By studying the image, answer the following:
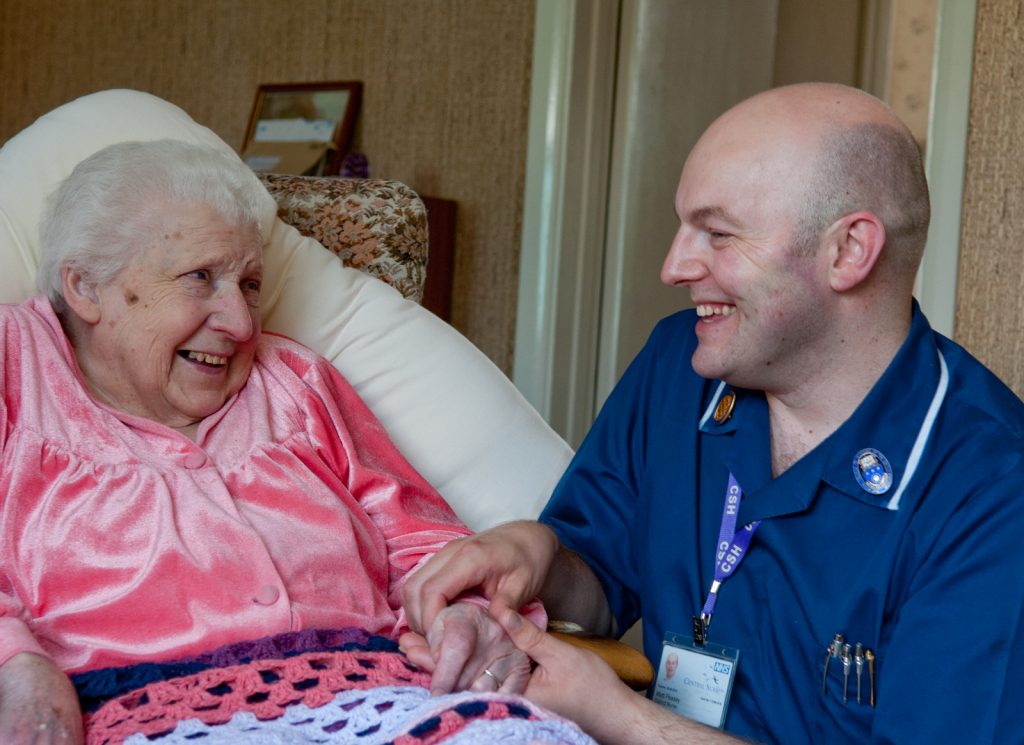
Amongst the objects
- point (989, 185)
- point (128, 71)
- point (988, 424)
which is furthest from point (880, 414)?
point (128, 71)

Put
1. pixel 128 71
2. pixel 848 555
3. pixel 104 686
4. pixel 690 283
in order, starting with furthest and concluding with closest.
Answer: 1. pixel 128 71
2. pixel 690 283
3. pixel 848 555
4. pixel 104 686

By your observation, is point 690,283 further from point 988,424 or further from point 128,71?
point 128,71

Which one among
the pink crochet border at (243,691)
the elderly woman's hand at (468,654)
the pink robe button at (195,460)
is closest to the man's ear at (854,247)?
the elderly woman's hand at (468,654)

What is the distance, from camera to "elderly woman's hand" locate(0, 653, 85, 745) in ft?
3.94

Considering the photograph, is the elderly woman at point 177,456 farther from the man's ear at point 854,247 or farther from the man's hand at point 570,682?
the man's ear at point 854,247

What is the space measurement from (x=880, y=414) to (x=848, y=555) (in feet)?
0.58

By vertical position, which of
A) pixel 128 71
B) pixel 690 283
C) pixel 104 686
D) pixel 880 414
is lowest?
pixel 104 686

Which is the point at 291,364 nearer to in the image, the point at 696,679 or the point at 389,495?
the point at 389,495

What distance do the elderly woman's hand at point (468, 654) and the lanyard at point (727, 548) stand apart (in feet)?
0.98

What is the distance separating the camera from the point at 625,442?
70.1 inches

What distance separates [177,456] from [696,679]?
0.73 metres

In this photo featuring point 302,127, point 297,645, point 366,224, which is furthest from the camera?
point 302,127

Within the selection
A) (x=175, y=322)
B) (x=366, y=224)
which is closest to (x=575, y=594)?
(x=175, y=322)

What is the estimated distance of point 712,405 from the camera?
66.4 inches
